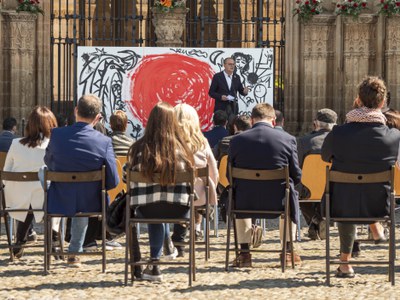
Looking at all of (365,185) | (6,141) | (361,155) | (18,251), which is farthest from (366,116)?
(6,141)

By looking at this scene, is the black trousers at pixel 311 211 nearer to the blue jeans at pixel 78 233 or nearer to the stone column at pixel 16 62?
the blue jeans at pixel 78 233

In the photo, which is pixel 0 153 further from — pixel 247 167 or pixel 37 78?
pixel 37 78

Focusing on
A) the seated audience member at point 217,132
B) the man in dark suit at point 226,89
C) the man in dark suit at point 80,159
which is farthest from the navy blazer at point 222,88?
the man in dark suit at point 80,159

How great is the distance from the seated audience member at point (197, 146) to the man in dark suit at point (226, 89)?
8.38 meters

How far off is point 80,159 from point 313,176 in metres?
3.14

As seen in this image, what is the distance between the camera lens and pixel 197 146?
10.3m

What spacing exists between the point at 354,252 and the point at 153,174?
109 inches

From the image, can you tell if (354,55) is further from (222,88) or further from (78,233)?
(78,233)

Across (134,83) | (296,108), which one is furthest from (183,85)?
(296,108)

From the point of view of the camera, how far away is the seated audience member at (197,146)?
1020 cm

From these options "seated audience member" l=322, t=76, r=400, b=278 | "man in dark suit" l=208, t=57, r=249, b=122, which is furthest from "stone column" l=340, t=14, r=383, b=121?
"seated audience member" l=322, t=76, r=400, b=278

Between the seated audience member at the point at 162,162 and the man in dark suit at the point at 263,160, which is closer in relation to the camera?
the seated audience member at the point at 162,162

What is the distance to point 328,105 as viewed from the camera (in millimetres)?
21234

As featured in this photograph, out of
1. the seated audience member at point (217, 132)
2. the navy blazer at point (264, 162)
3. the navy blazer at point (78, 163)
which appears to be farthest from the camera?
the seated audience member at point (217, 132)
